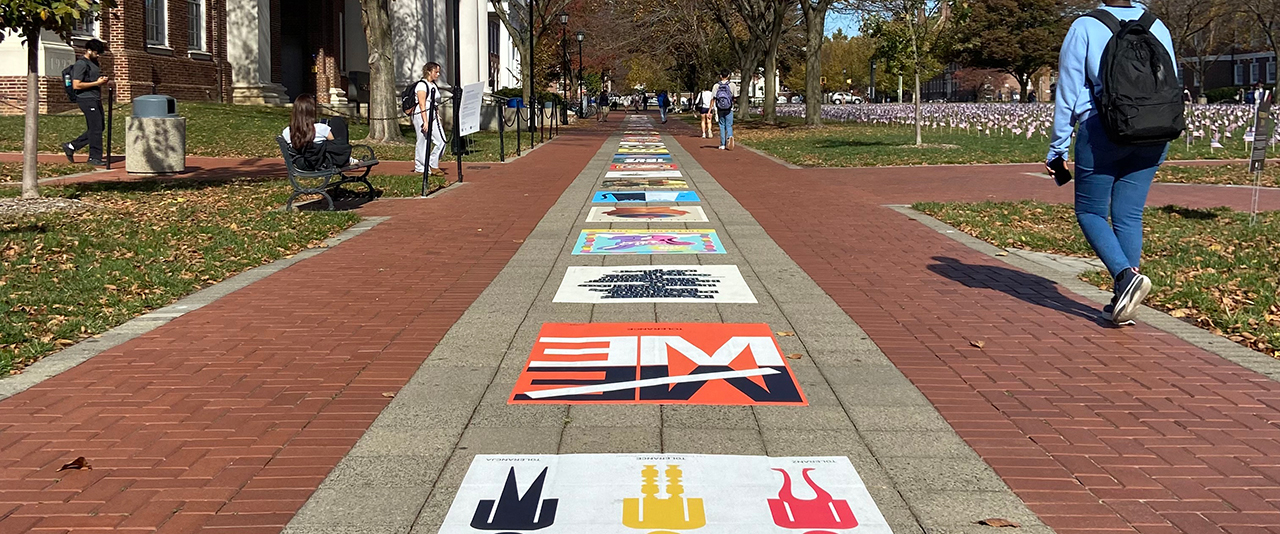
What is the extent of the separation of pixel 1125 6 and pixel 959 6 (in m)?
20.7

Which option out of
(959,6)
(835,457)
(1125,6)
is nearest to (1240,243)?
(1125,6)

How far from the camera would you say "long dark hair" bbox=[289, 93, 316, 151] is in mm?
12367

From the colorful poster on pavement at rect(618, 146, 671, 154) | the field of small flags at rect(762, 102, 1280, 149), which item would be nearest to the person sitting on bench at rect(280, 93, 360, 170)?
the colorful poster on pavement at rect(618, 146, 671, 154)

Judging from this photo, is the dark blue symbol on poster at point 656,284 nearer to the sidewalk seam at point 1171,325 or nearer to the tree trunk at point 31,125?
the sidewalk seam at point 1171,325

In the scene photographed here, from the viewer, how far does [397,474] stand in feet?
13.9

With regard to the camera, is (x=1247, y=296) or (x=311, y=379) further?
(x=1247, y=296)

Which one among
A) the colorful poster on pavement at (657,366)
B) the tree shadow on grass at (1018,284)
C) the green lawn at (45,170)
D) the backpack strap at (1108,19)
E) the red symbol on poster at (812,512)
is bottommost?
the red symbol on poster at (812,512)

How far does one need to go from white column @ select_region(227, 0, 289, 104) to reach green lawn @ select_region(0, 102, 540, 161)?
13.5 feet

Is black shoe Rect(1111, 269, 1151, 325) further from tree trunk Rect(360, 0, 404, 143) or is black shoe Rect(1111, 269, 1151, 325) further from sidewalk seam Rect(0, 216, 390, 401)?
tree trunk Rect(360, 0, 404, 143)

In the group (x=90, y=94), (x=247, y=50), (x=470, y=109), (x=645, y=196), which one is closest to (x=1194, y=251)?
(x=645, y=196)

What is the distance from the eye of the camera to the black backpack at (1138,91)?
6.28 metres

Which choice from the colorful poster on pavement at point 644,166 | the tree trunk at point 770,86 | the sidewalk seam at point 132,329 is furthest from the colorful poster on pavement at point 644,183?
the tree trunk at point 770,86

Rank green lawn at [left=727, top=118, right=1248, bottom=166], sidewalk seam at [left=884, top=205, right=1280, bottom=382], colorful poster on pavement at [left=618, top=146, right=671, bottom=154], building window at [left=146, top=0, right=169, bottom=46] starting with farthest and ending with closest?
building window at [left=146, top=0, right=169, bottom=46] < colorful poster on pavement at [left=618, top=146, right=671, bottom=154] < green lawn at [left=727, top=118, right=1248, bottom=166] < sidewalk seam at [left=884, top=205, right=1280, bottom=382]

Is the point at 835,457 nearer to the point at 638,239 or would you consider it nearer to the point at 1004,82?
the point at 638,239
